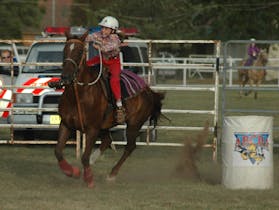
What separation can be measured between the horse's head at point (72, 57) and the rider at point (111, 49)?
1.46ft

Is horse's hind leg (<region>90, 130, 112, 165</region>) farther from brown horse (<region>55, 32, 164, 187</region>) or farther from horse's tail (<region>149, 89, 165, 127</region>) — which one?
horse's tail (<region>149, 89, 165, 127</region>)

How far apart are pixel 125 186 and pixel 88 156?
0.62 m

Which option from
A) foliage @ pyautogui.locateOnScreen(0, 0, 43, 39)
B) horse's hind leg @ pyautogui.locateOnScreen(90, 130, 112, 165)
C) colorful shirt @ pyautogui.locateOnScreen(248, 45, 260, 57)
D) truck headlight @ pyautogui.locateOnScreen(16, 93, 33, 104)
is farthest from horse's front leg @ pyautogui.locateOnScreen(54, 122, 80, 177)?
foliage @ pyautogui.locateOnScreen(0, 0, 43, 39)

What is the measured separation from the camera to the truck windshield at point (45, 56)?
54.9 ft

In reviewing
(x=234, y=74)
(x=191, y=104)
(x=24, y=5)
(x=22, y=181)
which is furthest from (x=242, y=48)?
(x=22, y=181)

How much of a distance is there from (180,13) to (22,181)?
8813mm

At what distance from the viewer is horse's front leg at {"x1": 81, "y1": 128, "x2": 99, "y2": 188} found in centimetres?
1160

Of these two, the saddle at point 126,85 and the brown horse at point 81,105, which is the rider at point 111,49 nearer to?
the saddle at point 126,85

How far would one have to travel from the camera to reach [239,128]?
37.7 feet

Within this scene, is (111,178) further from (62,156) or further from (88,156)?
(62,156)

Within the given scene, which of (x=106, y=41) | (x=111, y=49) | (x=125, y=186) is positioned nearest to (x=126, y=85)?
(x=111, y=49)

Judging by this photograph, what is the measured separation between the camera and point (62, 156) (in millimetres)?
11789

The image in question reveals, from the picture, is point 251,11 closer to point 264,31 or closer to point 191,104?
point 264,31

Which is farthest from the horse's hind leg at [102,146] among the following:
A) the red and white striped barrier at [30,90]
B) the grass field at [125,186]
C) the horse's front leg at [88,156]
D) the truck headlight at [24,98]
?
the truck headlight at [24,98]
